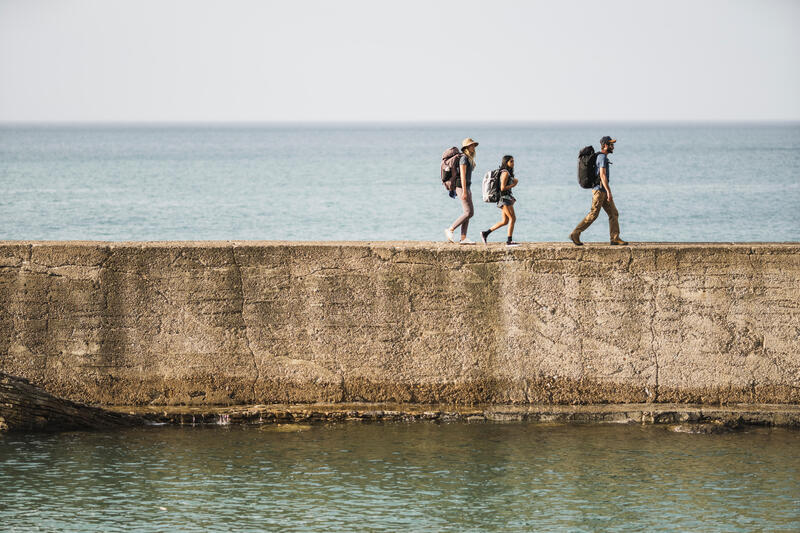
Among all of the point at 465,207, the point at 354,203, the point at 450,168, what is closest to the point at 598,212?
the point at 465,207

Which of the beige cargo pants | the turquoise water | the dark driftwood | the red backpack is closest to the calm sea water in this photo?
the red backpack

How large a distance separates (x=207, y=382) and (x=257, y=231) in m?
32.3

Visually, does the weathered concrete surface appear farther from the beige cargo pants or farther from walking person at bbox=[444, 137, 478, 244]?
walking person at bbox=[444, 137, 478, 244]

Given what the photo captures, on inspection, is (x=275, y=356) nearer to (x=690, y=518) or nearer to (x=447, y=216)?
(x=690, y=518)

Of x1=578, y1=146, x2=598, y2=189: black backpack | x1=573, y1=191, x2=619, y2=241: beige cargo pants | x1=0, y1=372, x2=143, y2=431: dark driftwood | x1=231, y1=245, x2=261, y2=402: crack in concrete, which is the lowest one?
x1=0, y1=372, x2=143, y2=431: dark driftwood

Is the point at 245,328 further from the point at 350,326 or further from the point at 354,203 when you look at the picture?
the point at 354,203

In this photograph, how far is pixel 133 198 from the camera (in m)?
54.9

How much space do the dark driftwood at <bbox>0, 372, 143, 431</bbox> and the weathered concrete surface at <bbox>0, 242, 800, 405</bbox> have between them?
39 centimetres

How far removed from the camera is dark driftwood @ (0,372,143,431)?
9.30 metres

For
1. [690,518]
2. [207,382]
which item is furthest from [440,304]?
[690,518]

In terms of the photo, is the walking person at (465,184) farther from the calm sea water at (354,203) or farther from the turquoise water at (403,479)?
the calm sea water at (354,203)

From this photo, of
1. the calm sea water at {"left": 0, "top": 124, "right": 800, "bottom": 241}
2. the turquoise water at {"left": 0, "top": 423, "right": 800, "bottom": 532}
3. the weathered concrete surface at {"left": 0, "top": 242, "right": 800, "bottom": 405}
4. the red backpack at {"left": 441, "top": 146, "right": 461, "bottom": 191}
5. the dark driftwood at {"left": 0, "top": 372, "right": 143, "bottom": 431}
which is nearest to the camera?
the turquoise water at {"left": 0, "top": 423, "right": 800, "bottom": 532}

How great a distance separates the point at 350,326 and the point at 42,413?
267 centimetres

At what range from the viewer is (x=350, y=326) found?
381 inches
